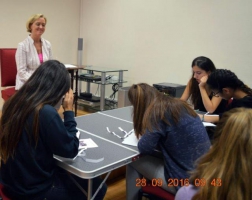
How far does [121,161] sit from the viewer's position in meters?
1.45

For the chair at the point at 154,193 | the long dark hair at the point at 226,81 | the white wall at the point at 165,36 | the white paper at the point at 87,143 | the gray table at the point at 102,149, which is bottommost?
the chair at the point at 154,193

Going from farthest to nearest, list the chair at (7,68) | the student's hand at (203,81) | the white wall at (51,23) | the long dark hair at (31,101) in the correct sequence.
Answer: the white wall at (51,23) → the chair at (7,68) → the student's hand at (203,81) → the long dark hair at (31,101)

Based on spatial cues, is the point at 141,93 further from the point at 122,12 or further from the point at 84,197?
the point at 122,12

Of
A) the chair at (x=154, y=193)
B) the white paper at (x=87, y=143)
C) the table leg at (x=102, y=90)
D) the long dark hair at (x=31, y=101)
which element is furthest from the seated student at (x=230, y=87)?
the table leg at (x=102, y=90)

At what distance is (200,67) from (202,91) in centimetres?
25

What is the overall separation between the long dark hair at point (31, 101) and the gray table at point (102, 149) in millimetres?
259

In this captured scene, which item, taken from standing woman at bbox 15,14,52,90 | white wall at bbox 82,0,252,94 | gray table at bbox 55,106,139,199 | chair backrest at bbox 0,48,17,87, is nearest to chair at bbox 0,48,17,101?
chair backrest at bbox 0,48,17,87

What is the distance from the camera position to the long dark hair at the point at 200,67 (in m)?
2.73

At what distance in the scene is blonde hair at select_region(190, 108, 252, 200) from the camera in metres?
0.83

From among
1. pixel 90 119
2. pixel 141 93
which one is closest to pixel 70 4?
pixel 90 119

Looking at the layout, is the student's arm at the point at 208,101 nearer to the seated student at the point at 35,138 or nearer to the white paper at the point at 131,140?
the white paper at the point at 131,140

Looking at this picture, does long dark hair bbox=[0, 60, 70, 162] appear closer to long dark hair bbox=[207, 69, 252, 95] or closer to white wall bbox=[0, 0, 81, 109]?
long dark hair bbox=[207, 69, 252, 95]

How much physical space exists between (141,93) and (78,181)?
2.10 ft

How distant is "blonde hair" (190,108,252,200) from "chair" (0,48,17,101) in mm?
2917
